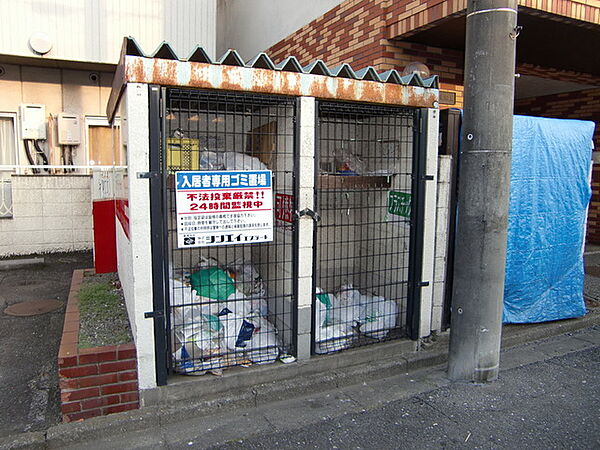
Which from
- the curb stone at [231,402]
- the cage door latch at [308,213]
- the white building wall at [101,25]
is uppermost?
the white building wall at [101,25]

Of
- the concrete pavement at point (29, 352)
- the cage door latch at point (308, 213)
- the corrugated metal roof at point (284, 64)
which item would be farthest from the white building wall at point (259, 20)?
the concrete pavement at point (29, 352)

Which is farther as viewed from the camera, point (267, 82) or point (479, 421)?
point (267, 82)

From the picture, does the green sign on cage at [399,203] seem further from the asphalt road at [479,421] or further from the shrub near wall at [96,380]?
the shrub near wall at [96,380]

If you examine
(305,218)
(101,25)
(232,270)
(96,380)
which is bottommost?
(96,380)

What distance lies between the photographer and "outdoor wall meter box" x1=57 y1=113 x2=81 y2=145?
9.55m

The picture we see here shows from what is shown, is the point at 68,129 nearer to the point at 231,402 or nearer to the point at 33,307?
the point at 33,307

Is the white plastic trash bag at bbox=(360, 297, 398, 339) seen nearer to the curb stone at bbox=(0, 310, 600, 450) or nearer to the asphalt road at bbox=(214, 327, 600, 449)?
the curb stone at bbox=(0, 310, 600, 450)

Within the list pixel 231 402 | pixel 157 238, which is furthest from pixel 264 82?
pixel 231 402

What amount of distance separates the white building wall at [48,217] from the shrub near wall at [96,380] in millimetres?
5849

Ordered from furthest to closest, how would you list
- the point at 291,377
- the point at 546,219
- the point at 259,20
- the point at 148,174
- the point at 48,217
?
the point at 259,20
the point at 48,217
the point at 546,219
the point at 291,377
the point at 148,174

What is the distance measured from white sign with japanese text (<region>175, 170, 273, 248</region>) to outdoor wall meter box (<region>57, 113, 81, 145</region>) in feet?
24.5

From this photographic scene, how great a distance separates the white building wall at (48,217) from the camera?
8305 mm

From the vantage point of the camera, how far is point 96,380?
10.9ft

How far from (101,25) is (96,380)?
7897mm
